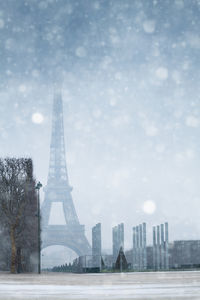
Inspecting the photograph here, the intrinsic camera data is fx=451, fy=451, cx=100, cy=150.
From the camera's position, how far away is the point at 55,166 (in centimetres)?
14088

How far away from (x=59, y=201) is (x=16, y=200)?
88527 millimetres

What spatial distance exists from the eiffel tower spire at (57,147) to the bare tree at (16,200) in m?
92.5

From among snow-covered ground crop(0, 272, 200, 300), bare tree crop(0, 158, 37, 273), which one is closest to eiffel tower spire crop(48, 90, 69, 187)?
bare tree crop(0, 158, 37, 273)

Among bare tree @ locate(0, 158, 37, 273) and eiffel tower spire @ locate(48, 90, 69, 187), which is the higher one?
eiffel tower spire @ locate(48, 90, 69, 187)

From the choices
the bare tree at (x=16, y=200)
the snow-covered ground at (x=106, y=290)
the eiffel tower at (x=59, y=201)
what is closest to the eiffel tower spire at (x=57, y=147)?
the eiffel tower at (x=59, y=201)

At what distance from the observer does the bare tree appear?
3788cm

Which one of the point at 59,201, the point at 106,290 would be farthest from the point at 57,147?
the point at 106,290

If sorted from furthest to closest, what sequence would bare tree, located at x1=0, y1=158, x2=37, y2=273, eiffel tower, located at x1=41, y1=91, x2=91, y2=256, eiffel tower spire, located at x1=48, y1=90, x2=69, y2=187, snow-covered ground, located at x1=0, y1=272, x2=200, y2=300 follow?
eiffel tower spire, located at x1=48, y1=90, x2=69, y2=187, eiffel tower, located at x1=41, y1=91, x2=91, y2=256, bare tree, located at x1=0, y1=158, x2=37, y2=273, snow-covered ground, located at x1=0, y1=272, x2=200, y2=300

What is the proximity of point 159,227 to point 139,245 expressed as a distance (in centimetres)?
924

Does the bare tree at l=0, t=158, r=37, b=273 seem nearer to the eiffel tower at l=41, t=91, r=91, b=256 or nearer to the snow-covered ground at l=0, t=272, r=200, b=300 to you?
the snow-covered ground at l=0, t=272, r=200, b=300

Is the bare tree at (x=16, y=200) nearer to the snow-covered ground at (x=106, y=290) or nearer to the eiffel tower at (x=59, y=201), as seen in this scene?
the snow-covered ground at (x=106, y=290)

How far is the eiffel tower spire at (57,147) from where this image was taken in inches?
5431

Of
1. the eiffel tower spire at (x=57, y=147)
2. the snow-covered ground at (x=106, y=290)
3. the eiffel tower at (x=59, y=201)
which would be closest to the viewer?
the snow-covered ground at (x=106, y=290)

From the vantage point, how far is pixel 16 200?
3816cm
